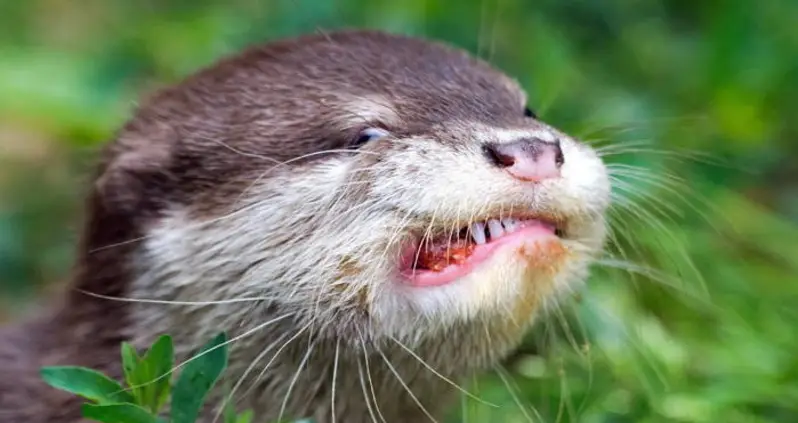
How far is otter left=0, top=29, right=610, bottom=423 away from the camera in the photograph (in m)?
1.65

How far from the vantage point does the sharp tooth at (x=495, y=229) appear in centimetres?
165

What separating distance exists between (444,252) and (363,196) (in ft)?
0.41

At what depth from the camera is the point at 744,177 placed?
2.90 m

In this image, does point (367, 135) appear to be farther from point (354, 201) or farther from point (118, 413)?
point (118, 413)

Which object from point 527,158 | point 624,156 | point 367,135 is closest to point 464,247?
Answer: point 527,158

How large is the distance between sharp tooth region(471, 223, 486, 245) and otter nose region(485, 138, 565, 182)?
0.08 meters

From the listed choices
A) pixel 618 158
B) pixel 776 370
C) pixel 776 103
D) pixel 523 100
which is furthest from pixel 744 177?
pixel 523 100

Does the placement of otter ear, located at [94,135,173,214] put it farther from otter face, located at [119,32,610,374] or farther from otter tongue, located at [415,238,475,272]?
otter tongue, located at [415,238,475,272]

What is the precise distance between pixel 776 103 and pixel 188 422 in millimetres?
1883

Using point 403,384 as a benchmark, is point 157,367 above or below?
below

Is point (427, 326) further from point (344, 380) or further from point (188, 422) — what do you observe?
point (188, 422)

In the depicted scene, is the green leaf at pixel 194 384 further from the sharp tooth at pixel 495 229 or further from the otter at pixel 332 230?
the sharp tooth at pixel 495 229

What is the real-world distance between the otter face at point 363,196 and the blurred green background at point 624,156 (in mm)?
233

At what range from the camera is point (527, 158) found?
1629 millimetres
